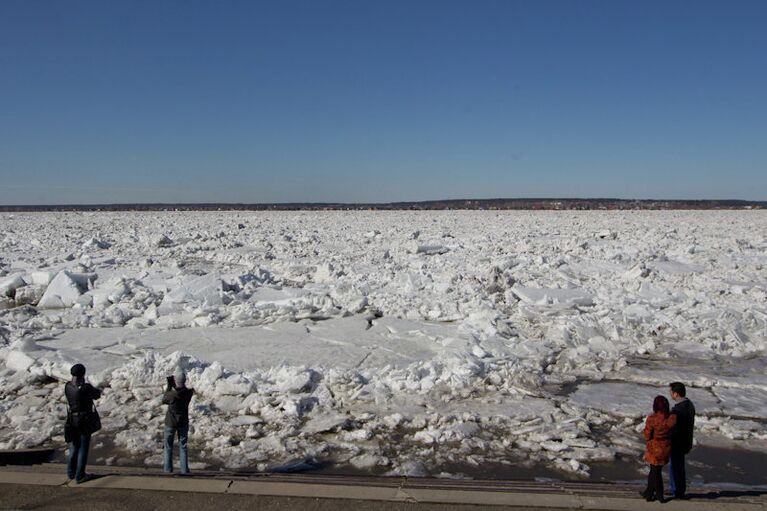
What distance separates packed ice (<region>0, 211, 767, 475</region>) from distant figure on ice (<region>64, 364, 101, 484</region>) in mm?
1001

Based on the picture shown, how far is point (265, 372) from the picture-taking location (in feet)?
24.2

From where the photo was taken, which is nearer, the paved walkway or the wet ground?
the paved walkway

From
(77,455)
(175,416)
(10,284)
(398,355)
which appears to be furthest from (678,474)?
(10,284)

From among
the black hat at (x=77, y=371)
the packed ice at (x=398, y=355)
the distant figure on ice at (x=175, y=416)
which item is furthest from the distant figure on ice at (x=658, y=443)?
the black hat at (x=77, y=371)

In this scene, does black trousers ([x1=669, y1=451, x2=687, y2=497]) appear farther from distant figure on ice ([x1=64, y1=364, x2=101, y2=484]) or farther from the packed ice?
distant figure on ice ([x1=64, y1=364, x2=101, y2=484])

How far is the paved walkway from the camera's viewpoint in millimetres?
3932

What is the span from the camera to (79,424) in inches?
175

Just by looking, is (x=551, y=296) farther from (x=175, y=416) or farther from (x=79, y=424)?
(x=79, y=424)

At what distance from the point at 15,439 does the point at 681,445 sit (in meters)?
5.80

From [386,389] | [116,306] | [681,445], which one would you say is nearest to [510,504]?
[681,445]

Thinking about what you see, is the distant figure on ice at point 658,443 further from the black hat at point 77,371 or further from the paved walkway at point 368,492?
the black hat at point 77,371

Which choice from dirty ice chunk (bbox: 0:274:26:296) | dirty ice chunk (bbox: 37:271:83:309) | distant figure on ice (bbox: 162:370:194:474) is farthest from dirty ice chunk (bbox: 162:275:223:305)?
distant figure on ice (bbox: 162:370:194:474)

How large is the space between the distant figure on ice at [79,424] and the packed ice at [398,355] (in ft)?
3.28

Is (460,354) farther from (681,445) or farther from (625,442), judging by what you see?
(681,445)
